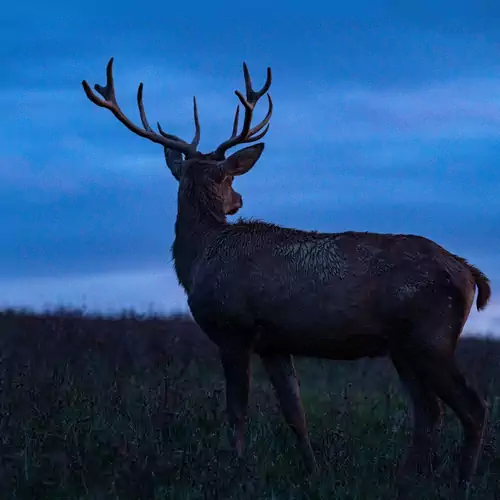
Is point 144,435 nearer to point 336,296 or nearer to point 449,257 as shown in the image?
point 336,296

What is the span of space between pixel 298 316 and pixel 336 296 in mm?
321

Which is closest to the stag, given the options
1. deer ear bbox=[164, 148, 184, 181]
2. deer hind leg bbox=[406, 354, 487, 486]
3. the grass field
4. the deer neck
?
deer hind leg bbox=[406, 354, 487, 486]

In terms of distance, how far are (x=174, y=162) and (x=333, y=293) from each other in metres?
2.25

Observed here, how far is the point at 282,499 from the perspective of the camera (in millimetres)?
5805

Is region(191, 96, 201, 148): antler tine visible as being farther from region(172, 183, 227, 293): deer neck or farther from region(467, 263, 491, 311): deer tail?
region(467, 263, 491, 311): deer tail

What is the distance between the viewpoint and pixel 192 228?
805 cm

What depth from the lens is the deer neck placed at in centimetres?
793

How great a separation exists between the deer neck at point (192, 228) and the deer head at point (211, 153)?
4.2 inches

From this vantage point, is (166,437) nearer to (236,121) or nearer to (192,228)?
(192,228)

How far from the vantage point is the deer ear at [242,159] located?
27.1 ft

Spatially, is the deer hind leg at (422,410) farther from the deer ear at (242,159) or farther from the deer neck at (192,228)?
the deer ear at (242,159)

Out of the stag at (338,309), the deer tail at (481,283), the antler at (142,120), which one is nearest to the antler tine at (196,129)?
the antler at (142,120)

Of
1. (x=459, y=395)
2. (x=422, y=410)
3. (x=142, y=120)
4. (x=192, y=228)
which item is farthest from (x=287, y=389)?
(x=142, y=120)

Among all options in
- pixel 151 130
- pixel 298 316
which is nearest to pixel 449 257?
pixel 298 316
